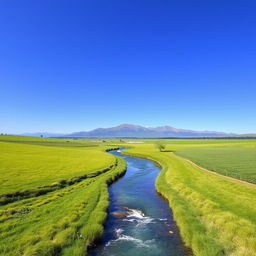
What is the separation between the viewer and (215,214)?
19.0 metres

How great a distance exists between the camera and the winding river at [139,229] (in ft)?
49.2

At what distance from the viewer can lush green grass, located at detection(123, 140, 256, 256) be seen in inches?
561

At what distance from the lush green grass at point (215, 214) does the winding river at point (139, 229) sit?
4.36 ft

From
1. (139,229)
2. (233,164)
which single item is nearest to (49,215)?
(139,229)

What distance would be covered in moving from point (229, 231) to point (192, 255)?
13.9 ft

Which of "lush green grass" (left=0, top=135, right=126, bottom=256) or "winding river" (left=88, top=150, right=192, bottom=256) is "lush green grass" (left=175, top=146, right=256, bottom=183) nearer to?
"winding river" (left=88, top=150, right=192, bottom=256)

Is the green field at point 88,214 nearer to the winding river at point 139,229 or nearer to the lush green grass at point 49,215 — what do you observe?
the lush green grass at point 49,215

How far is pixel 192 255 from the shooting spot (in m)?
14.4

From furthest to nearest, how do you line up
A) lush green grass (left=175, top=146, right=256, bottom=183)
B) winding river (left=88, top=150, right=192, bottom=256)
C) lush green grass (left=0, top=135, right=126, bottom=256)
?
lush green grass (left=175, top=146, right=256, bottom=183) → winding river (left=88, top=150, right=192, bottom=256) → lush green grass (left=0, top=135, right=126, bottom=256)

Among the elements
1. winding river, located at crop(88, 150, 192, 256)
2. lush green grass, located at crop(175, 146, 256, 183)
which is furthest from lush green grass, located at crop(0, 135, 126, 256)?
lush green grass, located at crop(175, 146, 256, 183)

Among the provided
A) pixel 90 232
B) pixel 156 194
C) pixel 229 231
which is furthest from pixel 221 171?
pixel 90 232

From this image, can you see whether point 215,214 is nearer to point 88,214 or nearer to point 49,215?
point 88,214

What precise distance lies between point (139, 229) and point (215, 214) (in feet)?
27.7

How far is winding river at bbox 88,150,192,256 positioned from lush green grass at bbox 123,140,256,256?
1.33 m
